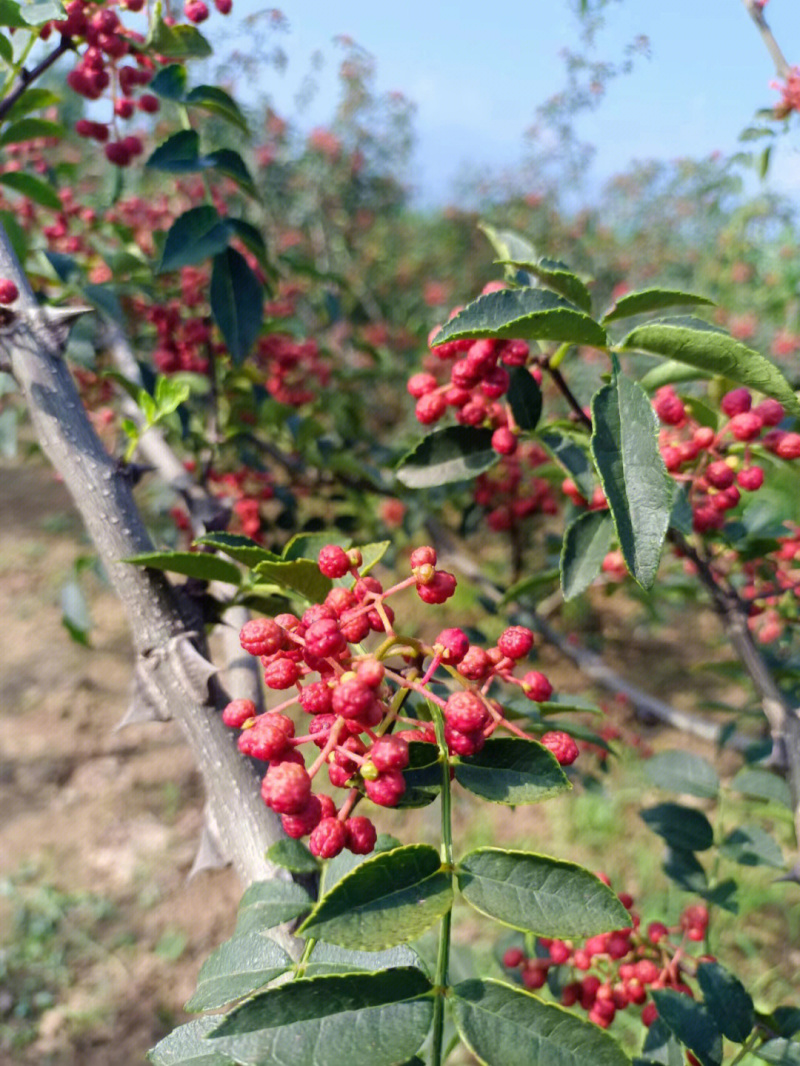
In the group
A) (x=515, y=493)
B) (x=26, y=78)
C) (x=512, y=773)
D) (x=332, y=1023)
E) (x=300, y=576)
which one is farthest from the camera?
(x=515, y=493)

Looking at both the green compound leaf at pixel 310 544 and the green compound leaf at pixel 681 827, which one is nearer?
the green compound leaf at pixel 310 544

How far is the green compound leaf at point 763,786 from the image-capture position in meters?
1.29

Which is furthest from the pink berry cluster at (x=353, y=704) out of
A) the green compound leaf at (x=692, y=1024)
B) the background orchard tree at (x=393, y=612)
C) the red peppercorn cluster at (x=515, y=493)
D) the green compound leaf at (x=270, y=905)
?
the red peppercorn cluster at (x=515, y=493)

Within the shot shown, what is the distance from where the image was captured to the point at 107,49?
1222mm

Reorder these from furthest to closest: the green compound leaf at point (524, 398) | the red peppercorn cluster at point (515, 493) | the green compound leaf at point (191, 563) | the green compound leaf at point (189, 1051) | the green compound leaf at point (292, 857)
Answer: the red peppercorn cluster at point (515, 493) < the green compound leaf at point (524, 398) < the green compound leaf at point (191, 563) < the green compound leaf at point (292, 857) < the green compound leaf at point (189, 1051)

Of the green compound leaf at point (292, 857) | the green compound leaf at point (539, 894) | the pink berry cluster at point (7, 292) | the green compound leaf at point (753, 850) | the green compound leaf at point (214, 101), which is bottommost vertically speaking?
the green compound leaf at point (753, 850)

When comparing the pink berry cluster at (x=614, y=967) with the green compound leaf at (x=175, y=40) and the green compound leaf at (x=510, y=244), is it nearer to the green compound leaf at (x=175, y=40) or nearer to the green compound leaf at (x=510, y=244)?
the green compound leaf at (x=510, y=244)

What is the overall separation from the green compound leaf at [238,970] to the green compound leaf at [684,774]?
92 cm

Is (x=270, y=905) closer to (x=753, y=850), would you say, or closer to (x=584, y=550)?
(x=584, y=550)

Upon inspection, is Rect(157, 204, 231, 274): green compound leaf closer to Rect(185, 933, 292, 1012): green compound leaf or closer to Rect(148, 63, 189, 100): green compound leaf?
Rect(148, 63, 189, 100): green compound leaf

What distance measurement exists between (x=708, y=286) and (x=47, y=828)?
4491 millimetres

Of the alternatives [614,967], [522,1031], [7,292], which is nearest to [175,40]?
[7,292]

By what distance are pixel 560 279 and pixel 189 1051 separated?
2.41 ft

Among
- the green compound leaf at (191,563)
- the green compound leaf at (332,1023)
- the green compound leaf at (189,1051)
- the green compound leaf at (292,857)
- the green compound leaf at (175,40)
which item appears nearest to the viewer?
the green compound leaf at (332,1023)
